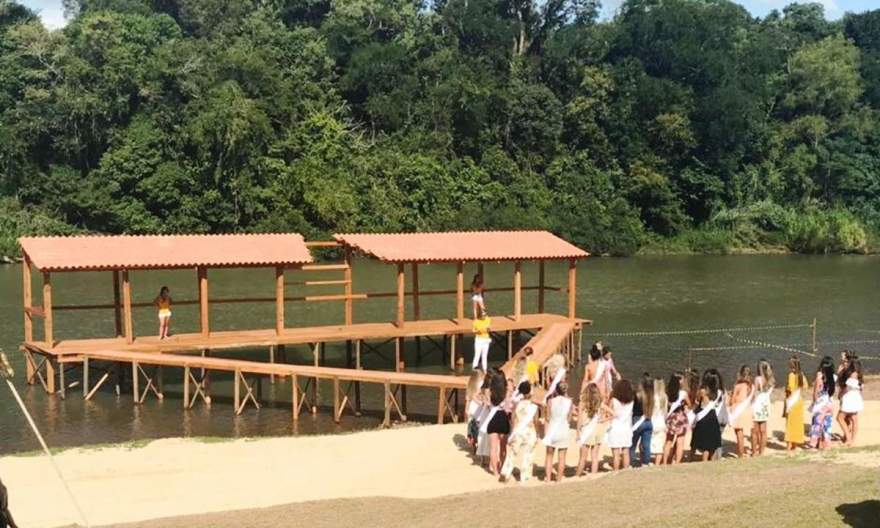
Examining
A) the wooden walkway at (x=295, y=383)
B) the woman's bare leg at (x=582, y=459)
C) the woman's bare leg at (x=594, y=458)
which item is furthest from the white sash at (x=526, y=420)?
the wooden walkway at (x=295, y=383)

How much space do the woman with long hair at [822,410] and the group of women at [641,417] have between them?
17 mm

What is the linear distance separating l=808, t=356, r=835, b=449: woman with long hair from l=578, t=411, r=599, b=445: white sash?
4469 mm

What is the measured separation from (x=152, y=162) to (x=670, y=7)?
41.6 metres

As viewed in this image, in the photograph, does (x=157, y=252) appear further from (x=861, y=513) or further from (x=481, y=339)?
(x=861, y=513)

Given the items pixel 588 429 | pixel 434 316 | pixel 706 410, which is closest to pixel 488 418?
pixel 588 429

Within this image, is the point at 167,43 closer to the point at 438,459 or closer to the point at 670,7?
the point at 670,7

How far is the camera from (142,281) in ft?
158

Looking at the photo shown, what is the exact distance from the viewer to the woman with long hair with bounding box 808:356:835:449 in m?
16.8

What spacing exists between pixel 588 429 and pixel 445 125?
57.1 metres

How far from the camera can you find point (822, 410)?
16.8 m

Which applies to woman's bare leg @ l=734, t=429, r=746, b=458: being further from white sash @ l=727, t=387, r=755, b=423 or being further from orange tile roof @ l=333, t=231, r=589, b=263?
orange tile roof @ l=333, t=231, r=589, b=263

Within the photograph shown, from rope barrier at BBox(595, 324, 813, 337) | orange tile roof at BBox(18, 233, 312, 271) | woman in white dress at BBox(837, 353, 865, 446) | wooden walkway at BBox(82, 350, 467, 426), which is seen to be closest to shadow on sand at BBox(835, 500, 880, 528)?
woman in white dress at BBox(837, 353, 865, 446)

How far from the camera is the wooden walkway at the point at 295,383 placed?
70.6 ft

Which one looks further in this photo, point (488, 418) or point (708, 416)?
point (708, 416)
